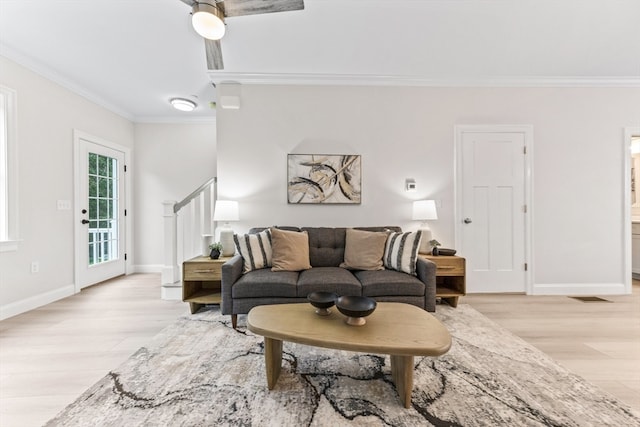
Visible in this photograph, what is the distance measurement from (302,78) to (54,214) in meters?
3.32

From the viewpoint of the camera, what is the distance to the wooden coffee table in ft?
4.23

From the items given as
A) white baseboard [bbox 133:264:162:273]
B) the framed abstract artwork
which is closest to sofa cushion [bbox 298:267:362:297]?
the framed abstract artwork

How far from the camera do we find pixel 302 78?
130 inches

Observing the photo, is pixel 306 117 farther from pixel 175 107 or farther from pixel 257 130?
pixel 175 107

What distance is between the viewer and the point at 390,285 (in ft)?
7.92

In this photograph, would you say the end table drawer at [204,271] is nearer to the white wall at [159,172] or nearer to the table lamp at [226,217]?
the table lamp at [226,217]

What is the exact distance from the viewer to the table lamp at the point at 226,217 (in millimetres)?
3027

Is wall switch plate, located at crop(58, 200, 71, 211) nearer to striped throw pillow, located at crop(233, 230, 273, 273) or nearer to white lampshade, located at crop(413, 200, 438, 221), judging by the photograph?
striped throw pillow, located at crop(233, 230, 273, 273)

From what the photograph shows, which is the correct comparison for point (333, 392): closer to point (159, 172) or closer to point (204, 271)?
point (204, 271)

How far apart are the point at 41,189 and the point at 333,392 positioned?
3.74 meters

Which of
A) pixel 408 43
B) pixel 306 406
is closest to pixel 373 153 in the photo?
pixel 408 43

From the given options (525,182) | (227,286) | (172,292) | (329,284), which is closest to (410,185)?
(525,182)

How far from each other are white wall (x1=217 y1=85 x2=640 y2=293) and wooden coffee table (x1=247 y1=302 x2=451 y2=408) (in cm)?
183

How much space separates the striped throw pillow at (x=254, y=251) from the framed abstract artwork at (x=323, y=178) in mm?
789
